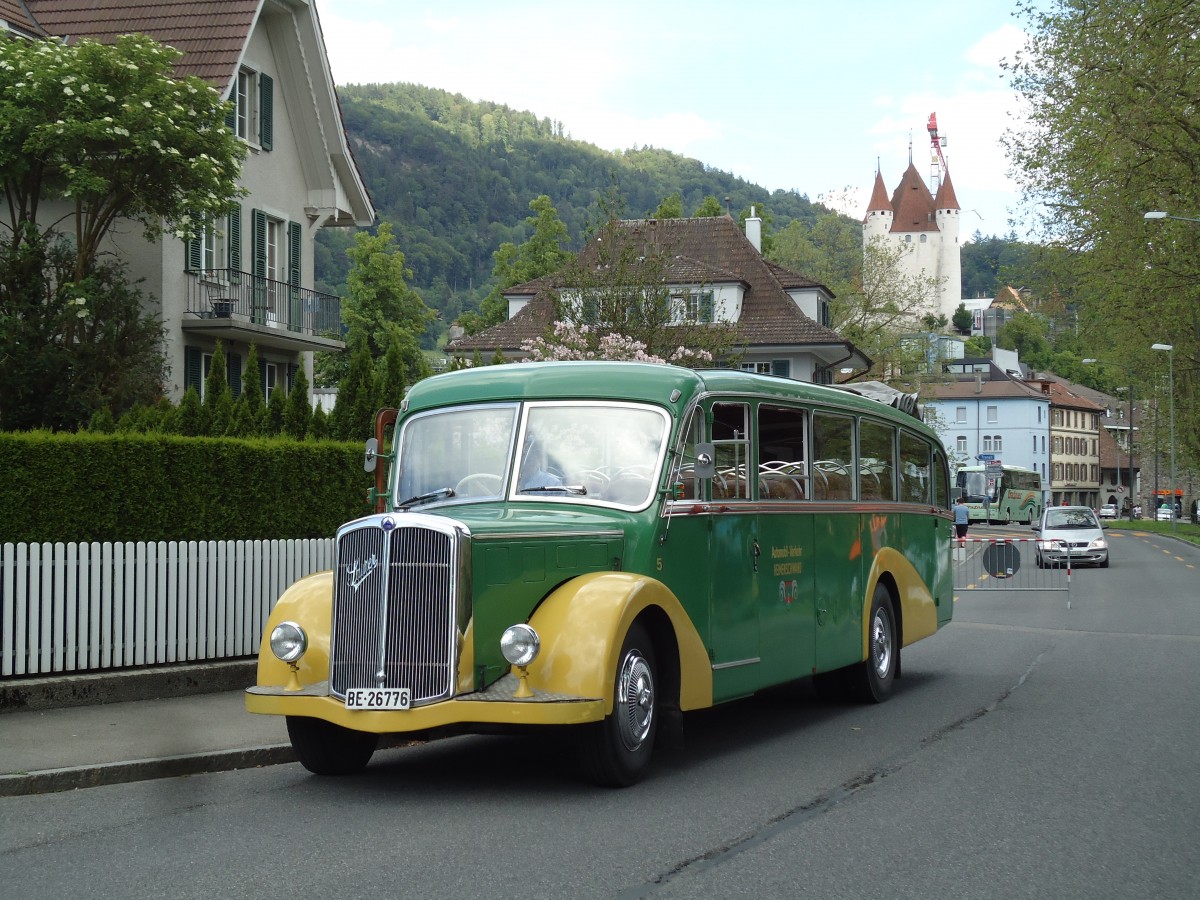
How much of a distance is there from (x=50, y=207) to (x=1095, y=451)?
142607 mm

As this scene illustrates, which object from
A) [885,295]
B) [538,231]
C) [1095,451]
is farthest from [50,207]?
[1095,451]

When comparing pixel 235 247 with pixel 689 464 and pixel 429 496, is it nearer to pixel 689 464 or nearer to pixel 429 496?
pixel 429 496

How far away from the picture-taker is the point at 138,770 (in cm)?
940

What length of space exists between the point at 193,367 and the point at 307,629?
72.6 ft

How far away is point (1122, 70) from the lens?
99.2ft

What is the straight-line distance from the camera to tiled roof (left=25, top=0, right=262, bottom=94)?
29.5m

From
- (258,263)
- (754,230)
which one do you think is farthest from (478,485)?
(754,230)

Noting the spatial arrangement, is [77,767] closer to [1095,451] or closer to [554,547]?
[554,547]

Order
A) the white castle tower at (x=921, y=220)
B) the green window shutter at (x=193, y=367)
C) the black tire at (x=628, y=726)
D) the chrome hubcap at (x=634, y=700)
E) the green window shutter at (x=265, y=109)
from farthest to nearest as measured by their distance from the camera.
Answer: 1. the white castle tower at (x=921, y=220)
2. the green window shutter at (x=265, y=109)
3. the green window shutter at (x=193, y=367)
4. the chrome hubcap at (x=634, y=700)
5. the black tire at (x=628, y=726)

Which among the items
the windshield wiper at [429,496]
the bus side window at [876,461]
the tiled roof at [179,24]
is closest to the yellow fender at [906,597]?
the bus side window at [876,461]

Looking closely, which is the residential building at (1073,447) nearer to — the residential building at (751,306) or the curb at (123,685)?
the residential building at (751,306)

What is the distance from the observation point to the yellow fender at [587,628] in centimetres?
833

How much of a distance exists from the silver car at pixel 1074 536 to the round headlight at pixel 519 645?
34007 millimetres

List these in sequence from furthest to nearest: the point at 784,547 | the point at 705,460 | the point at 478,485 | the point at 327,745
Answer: the point at 784,547, the point at 478,485, the point at 705,460, the point at 327,745
